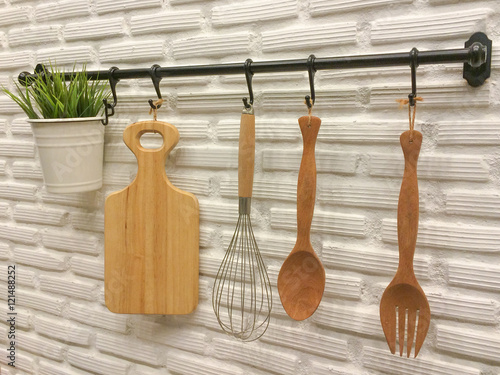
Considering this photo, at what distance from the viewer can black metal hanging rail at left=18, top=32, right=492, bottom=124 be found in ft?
2.19

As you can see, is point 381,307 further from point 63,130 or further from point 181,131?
point 63,130

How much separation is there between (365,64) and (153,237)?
1.71 ft

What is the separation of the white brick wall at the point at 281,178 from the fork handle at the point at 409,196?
0.07 metres

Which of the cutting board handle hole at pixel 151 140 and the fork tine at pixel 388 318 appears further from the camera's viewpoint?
the cutting board handle hole at pixel 151 140

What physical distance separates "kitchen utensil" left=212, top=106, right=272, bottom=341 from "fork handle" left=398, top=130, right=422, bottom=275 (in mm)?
284

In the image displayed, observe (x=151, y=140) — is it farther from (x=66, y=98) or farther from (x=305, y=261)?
(x=305, y=261)

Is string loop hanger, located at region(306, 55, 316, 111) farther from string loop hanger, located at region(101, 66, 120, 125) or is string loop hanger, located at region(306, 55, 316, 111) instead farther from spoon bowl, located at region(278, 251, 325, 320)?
string loop hanger, located at region(101, 66, 120, 125)

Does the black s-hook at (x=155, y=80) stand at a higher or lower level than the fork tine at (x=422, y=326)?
higher

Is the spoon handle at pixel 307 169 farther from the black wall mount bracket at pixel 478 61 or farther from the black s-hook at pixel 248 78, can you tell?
the black wall mount bracket at pixel 478 61

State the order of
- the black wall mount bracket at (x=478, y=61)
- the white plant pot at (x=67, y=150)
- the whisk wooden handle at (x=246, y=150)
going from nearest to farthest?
the black wall mount bracket at (x=478, y=61) → the whisk wooden handle at (x=246, y=150) → the white plant pot at (x=67, y=150)

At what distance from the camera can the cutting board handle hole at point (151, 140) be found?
96 cm

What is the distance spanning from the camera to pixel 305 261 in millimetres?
794

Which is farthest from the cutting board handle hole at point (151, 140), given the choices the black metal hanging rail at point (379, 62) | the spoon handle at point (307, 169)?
the spoon handle at point (307, 169)

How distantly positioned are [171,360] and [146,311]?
14cm
